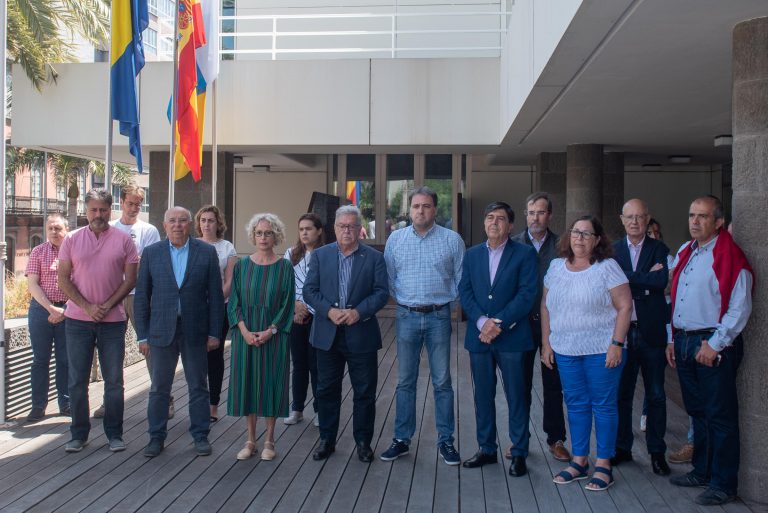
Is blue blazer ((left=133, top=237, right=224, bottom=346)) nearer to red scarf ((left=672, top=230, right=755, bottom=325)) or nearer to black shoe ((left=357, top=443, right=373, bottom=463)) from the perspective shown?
black shoe ((left=357, top=443, right=373, bottom=463))

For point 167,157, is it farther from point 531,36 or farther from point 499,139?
point 531,36

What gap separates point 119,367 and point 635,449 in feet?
11.8

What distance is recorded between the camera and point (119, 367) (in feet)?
17.9

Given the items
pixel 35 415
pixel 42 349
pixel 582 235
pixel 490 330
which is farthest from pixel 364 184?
pixel 582 235

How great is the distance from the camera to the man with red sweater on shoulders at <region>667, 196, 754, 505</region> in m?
4.34

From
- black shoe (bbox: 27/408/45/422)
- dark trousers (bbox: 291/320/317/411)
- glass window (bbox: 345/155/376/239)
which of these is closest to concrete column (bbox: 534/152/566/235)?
glass window (bbox: 345/155/376/239)

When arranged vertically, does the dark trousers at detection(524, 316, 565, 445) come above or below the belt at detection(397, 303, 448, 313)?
below

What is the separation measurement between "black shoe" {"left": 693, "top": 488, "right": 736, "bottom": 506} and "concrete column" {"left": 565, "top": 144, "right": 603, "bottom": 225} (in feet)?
24.4

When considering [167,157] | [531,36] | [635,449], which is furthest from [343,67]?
[635,449]

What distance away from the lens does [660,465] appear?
4.96m

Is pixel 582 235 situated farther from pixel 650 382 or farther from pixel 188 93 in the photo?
pixel 188 93

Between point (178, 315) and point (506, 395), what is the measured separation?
2198 millimetres

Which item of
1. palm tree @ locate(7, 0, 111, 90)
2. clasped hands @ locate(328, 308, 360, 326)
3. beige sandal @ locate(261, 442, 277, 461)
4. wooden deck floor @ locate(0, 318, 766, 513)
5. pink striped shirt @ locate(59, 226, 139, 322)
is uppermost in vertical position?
palm tree @ locate(7, 0, 111, 90)

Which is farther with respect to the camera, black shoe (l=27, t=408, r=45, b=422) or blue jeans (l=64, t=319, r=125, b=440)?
black shoe (l=27, t=408, r=45, b=422)
